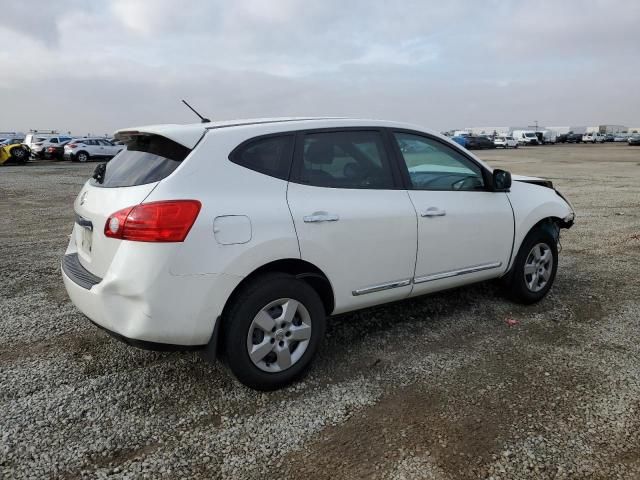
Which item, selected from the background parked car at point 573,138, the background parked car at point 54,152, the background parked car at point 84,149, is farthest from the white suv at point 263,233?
the background parked car at point 573,138

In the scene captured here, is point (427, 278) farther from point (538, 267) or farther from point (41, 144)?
point (41, 144)

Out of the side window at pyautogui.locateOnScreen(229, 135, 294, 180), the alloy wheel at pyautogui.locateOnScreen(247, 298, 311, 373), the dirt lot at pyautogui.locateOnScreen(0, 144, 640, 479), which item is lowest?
the dirt lot at pyautogui.locateOnScreen(0, 144, 640, 479)

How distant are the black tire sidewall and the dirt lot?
11 cm

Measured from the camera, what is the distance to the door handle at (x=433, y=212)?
3.75 meters

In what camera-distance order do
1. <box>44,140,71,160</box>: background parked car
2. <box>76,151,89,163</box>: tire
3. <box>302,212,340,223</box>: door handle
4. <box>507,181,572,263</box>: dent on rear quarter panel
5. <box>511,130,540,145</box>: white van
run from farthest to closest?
<box>511,130,540,145</box>: white van → <box>44,140,71,160</box>: background parked car → <box>76,151,89,163</box>: tire → <box>507,181,572,263</box>: dent on rear quarter panel → <box>302,212,340,223</box>: door handle

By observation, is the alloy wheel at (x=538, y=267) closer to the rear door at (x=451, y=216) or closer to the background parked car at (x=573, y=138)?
the rear door at (x=451, y=216)

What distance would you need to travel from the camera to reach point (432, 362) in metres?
3.60

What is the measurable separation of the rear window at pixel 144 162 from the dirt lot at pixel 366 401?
4.27 feet

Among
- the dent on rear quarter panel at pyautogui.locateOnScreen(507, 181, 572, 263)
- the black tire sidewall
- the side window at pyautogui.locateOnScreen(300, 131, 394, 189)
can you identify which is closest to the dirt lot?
the black tire sidewall

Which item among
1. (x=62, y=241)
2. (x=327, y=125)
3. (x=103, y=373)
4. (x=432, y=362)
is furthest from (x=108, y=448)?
(x=62, y=241)

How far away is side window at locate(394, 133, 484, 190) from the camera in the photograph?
3873 millimetres

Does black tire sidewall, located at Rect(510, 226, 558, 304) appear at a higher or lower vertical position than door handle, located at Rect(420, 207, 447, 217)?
lower

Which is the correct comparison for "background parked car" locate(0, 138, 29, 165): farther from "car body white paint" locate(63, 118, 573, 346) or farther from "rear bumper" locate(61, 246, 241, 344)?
"rear bumper" locate(61, 246, 241, 344)

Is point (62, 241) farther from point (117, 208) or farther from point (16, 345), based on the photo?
point (117, 208)
